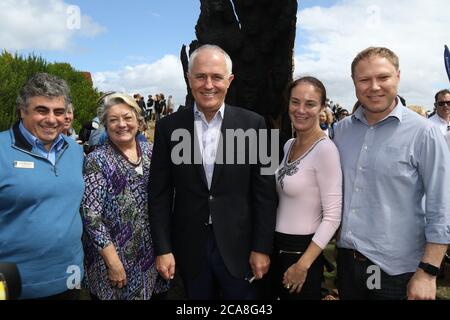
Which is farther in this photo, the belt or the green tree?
the green tree

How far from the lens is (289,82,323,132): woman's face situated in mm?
2393

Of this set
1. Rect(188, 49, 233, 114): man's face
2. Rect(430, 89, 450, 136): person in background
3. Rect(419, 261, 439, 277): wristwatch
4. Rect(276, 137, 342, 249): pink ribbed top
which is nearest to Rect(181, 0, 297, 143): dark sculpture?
Rect(430, 89, 450, 136): person in background

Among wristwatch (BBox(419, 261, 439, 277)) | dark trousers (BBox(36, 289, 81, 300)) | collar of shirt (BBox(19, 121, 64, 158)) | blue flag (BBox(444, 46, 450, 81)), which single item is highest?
blue flag (BBox(444, 46, 450, 81))

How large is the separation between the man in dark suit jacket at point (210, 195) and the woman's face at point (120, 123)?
0.65 feet

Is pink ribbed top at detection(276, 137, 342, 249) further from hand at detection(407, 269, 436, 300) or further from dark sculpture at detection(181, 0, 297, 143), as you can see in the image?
dark sculpture at detection(181, 0, 297, 143)

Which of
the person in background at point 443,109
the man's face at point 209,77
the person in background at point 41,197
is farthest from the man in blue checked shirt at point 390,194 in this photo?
the person in background at point 443,109

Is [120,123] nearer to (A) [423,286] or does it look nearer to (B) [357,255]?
(B) [357,255]

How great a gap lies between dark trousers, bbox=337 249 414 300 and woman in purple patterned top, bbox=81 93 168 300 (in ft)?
4.01

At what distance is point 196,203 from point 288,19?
5.57 meters

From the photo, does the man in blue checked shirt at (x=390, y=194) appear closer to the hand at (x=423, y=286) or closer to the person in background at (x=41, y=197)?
the hand at (x=423, y=286)

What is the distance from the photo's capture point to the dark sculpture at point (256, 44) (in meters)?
6.86

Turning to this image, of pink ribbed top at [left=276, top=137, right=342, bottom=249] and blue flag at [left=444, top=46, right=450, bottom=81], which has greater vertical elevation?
blue flag at [left=444, top=46, right=450, bottom=81]
